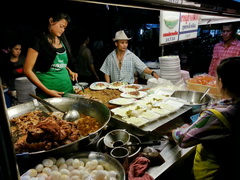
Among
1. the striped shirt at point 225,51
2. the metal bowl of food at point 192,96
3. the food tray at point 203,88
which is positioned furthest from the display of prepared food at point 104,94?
the striped shirt at point 225,51

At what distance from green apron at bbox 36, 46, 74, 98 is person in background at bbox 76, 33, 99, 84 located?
3.70 metres

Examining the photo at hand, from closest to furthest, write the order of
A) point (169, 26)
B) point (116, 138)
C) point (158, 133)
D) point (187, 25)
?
point (116, 138) < point (158, 133) < point (169, 26) < point (187, 25)

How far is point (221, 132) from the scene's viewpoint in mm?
1667

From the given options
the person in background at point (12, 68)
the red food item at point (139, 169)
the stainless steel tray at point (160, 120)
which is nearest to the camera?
the red food item at point (139, 169)

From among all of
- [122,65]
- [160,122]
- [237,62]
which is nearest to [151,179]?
[160,122]

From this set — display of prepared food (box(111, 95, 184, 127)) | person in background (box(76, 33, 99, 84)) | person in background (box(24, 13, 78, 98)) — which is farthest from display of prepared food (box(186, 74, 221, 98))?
person in background (box(76, 33, 99, 84))

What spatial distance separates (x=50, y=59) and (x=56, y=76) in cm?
36

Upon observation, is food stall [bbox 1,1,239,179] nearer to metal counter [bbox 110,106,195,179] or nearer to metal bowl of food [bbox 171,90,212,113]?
metal counter [bbox 110,106,195,179]

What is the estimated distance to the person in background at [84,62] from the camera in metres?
6.95

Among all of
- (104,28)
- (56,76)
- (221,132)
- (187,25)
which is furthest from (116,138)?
(104,28)

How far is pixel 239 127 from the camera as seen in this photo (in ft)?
5.53

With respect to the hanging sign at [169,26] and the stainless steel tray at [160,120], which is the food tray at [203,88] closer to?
the stainless steel tray at [160,120]

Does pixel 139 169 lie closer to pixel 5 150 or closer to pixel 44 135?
pixel 44 135

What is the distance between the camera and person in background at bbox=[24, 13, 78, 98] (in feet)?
9.38
